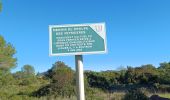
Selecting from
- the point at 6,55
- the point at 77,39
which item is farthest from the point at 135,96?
the point at 6,55

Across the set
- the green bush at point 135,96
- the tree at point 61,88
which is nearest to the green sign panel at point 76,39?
the green bush at point 135,96

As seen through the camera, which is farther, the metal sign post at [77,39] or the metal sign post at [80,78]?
the metal sign post at [80,78]

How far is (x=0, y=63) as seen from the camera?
3966 centimetres

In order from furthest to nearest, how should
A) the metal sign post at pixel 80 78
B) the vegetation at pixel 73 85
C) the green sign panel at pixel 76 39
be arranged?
the vegetation at pixel 73 85
the metal sign post at pixel 80 78
the green sign panel at pixel 76 39

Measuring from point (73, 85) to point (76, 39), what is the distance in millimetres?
20235

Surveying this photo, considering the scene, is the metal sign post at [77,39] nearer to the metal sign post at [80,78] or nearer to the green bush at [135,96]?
the metal sign post at [80,78]

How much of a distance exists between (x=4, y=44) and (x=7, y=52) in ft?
5.38

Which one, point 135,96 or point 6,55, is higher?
point 6,55

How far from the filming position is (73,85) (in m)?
28.3

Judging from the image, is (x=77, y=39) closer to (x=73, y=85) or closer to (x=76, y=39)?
(x=76, y=39)

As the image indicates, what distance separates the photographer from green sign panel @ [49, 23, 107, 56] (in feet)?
27.3

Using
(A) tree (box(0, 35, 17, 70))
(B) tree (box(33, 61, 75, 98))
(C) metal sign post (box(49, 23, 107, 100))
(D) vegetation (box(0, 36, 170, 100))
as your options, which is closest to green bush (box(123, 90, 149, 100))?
(D) vegetation (box(0, 36, 170, 100))

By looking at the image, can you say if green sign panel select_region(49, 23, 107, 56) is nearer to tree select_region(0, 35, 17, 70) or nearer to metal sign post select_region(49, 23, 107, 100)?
metal sign post select_region(49, 23, 107, 100)

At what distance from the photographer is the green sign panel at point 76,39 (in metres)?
8.33
